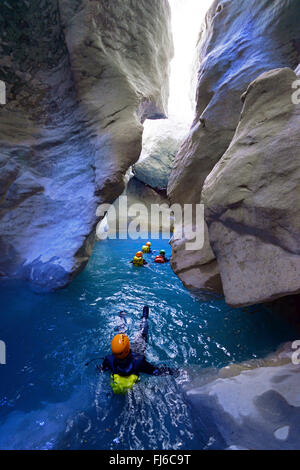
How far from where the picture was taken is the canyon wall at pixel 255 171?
2568 millimetres

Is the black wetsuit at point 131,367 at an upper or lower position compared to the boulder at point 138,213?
lower

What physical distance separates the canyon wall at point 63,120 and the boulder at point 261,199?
4046mm

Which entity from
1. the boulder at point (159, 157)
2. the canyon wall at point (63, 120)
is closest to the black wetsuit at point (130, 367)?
the canyon wall at point (63, 120)

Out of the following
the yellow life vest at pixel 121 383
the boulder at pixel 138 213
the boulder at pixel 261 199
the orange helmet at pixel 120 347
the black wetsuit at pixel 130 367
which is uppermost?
the boulder at pixel 138 213

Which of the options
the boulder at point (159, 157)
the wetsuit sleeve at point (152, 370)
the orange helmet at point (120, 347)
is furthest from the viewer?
the boulder at point (159, 157)

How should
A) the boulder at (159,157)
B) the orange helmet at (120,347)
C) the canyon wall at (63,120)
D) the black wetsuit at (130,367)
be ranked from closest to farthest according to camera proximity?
1. the orange helmet at (120,347)
2. the black wetsuit at (130,367)
3. the canyon wall at (63,120)
4. the boulder at (159,157)

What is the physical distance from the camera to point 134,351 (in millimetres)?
4055

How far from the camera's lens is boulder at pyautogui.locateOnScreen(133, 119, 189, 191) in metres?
24.8

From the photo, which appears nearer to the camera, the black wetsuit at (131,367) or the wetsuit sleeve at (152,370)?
the black wetsuit at (131,367)

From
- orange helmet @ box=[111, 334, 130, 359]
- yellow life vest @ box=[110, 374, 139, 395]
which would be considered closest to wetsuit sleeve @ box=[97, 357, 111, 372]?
yellow life vest @ box=[110, 374, 139, 395]

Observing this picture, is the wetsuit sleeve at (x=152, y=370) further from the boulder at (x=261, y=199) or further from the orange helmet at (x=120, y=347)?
the boulder at (x=261, y=199)

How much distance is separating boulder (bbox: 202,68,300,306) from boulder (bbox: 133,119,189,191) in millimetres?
22010

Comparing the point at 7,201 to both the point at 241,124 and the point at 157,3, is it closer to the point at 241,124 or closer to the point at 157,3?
the point at 241,124

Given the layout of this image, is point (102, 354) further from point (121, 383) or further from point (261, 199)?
point (261, 199)
